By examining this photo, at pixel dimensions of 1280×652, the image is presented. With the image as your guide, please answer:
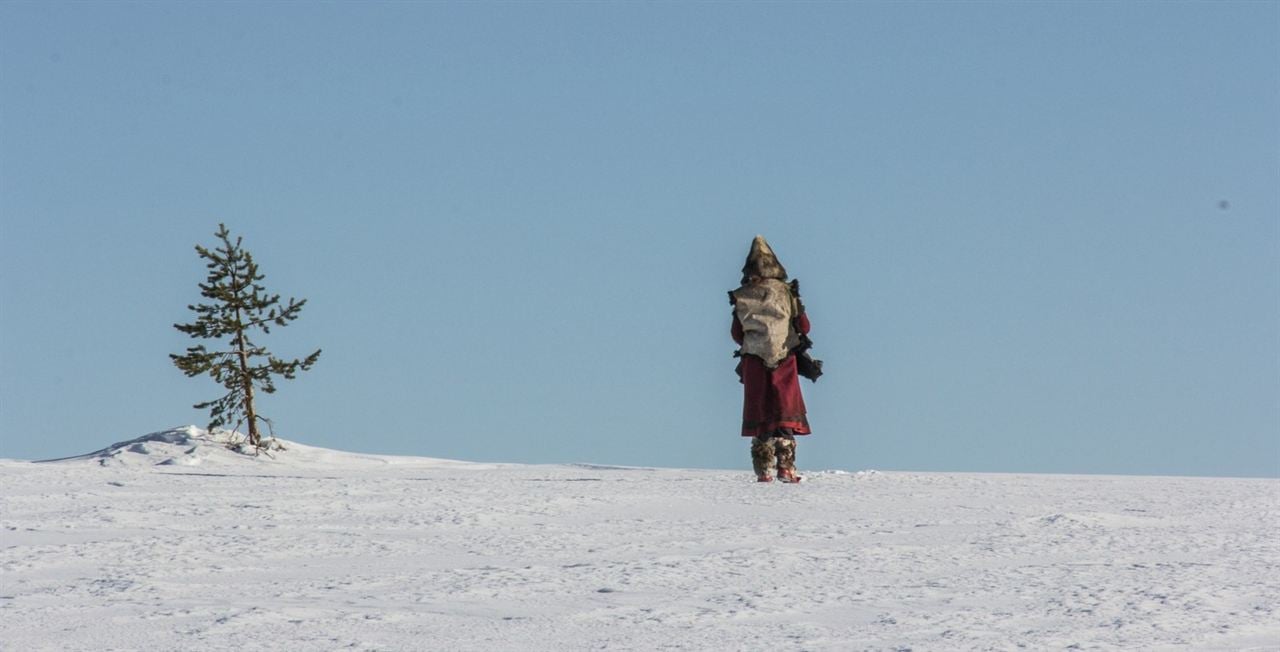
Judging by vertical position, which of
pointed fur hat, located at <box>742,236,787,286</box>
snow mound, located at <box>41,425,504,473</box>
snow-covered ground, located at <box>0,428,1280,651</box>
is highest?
pointed fur hat, located at <box>742,236,787,286</box>

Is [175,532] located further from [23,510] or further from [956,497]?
[956,497]

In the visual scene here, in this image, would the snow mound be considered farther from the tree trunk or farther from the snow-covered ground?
the snow-covered ground

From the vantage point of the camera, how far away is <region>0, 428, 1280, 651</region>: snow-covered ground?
18.8 ft

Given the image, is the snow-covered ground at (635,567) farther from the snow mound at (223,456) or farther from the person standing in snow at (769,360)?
the snow mound at (223,456)

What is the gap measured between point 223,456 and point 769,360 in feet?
25.7

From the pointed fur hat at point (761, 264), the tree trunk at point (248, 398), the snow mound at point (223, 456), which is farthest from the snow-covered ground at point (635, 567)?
the tree trunk at point (248, 398)

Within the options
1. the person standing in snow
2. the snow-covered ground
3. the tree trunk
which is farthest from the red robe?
the tree trunk

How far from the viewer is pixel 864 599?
21.2 feet

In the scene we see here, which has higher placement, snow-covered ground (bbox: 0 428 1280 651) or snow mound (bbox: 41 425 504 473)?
snow mound (bbox: 41 425 504 473)

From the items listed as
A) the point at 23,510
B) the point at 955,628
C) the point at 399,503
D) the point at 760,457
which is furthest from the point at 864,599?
the point at 760,457

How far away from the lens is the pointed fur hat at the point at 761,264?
14789mm

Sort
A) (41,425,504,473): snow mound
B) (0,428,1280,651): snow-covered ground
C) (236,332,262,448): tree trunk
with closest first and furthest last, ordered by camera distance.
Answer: (0,428,1280,651): snow-covered ground < (41,425,504,473): snow mound < (236,332,262,448): tree trunk

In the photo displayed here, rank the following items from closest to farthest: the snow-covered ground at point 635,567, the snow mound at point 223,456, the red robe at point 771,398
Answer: the snow-covered ground at point 635,567 < the red robe at point 771,398 < the snow mound at point 223,456

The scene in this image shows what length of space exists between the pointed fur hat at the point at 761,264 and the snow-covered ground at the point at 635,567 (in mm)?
2422
